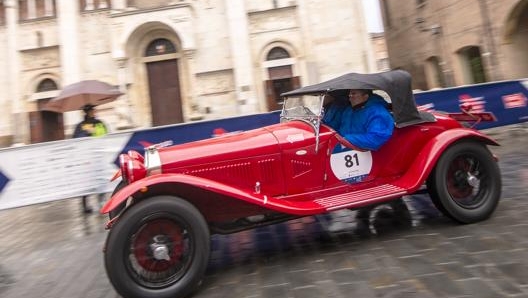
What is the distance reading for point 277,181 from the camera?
430 centimetres

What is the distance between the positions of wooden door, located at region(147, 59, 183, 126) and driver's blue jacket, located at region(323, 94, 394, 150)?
44.2 ft

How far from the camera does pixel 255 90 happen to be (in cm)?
1700

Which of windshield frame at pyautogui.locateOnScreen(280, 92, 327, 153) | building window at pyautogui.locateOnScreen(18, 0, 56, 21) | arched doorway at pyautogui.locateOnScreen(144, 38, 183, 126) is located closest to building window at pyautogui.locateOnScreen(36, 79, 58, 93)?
building window at pyautogui.locateOnScreen(18, 0, 56, 21)

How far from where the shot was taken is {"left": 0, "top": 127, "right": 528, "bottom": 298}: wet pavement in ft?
11.5

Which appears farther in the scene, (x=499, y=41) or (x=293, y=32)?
(x=293, y=32)

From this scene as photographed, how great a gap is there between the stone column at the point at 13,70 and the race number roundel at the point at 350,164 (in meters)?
16.1

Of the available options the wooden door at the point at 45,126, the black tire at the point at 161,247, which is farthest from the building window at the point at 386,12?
the black tire at the point at 161,247

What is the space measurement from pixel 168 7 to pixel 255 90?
14.1ft

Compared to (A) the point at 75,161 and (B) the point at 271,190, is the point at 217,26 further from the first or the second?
(B) the point at 271,190

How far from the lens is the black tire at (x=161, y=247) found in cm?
361

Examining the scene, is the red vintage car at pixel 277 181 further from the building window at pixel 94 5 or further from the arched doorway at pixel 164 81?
the building window at pixel 94 5

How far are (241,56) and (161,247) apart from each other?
13.9m

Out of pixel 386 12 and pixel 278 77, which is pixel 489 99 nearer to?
pixel 278 77

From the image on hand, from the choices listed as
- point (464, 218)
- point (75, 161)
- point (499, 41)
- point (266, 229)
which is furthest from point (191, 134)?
point (499, 41)
